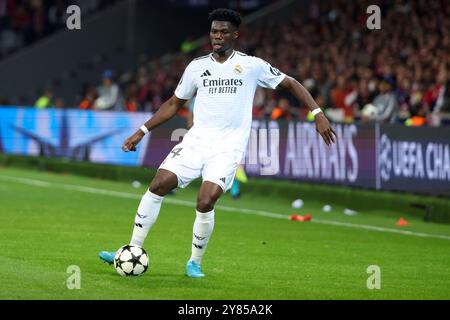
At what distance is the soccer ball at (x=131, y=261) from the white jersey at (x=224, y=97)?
121cm

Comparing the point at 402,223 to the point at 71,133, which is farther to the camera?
the point at 71,133

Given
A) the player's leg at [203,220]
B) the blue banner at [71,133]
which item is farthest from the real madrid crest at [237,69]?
the blue banner at [71,133]

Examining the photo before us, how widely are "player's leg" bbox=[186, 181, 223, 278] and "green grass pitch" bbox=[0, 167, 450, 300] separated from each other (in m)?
0.17

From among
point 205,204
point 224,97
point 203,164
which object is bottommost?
point 205,204

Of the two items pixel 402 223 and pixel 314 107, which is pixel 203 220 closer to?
pixel 314 107

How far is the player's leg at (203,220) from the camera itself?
1127 cm

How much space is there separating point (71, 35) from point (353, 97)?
1653 cm

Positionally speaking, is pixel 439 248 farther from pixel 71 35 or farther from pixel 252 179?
pixel 71 35

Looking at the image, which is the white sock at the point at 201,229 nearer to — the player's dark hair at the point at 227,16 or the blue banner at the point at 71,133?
the player's dark hair at the point at 227,16

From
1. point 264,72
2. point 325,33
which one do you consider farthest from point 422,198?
point 325,33

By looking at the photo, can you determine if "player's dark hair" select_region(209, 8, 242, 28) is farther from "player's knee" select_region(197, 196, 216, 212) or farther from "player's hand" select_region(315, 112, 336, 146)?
"player's knee" select_region(197, 196, 216, 212)

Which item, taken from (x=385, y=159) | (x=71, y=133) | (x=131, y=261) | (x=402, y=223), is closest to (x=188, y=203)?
(x=385, y=159)

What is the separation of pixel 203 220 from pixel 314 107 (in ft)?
5.13

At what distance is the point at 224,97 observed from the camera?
37.8 ft
